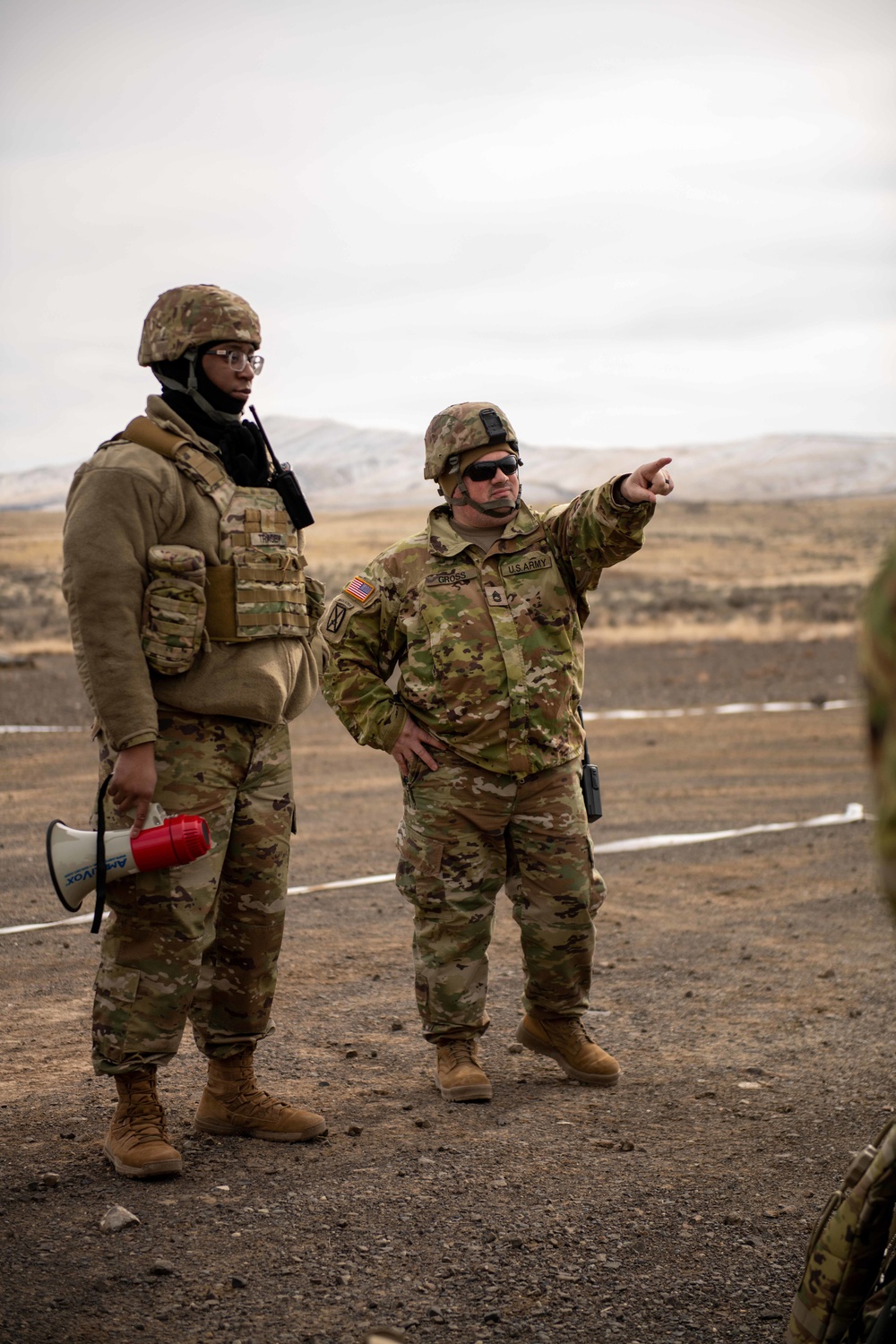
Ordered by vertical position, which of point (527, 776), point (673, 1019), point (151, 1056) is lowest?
point (673, 1019)

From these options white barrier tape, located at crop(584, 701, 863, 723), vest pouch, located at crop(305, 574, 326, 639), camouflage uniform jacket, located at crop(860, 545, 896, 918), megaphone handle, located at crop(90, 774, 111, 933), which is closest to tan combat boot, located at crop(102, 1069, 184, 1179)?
megaphone handle, located at crop(90, 774, 111, 933)

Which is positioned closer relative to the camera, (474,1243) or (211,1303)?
(211,1303)

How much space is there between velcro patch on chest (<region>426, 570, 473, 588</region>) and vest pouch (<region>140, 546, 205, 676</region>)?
38.9 inches

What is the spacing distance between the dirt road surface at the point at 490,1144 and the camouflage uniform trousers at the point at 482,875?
0.41 m

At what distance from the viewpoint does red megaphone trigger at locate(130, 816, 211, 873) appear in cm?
369

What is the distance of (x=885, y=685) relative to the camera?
1.52m

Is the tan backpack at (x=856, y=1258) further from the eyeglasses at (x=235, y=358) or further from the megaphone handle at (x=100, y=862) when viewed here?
the eyeglasses at (x=235, y=358)

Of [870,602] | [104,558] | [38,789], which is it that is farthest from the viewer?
[38,789]

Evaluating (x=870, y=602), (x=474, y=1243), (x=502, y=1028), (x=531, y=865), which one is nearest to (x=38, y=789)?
(x=502, y=1028)

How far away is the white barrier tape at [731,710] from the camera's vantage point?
636 inches

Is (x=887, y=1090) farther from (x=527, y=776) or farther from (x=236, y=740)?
(x=236, y=740)

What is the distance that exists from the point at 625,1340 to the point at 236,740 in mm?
1898

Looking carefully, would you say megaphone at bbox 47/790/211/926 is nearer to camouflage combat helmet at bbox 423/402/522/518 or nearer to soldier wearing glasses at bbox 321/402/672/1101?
soldier wearing glasses at bbox 321/402/672/1101

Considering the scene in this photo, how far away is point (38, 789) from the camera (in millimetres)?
11156
